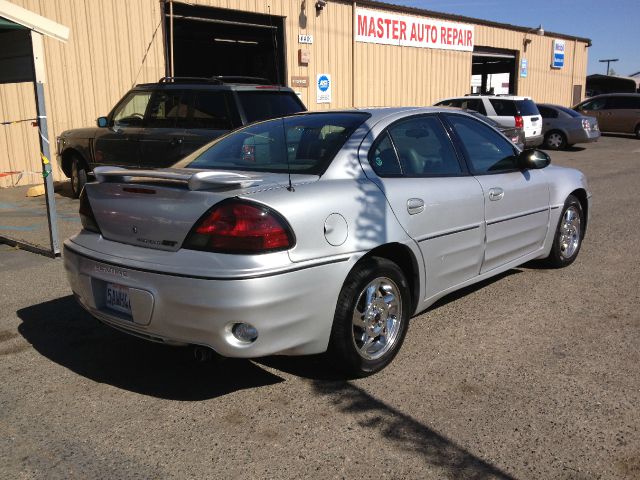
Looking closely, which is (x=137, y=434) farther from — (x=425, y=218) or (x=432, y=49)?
(x=432, y=49)

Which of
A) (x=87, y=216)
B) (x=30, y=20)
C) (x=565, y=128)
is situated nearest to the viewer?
(x=87, y=216)

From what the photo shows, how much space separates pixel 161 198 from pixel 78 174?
7937 millimetres

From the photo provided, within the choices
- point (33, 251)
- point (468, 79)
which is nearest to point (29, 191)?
point (33, 251)

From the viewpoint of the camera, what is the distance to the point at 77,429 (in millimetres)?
3111

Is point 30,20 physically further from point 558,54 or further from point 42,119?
point 558,54

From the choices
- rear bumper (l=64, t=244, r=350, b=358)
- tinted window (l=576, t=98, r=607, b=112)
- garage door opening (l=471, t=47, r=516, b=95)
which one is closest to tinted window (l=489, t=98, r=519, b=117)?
garage door opening (l=471, t=47, r=516, b=95)

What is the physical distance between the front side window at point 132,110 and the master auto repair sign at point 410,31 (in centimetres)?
986

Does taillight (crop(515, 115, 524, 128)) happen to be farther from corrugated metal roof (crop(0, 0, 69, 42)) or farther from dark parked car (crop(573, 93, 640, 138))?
corrugated metal roof (crop(0, 0, 69, 42))

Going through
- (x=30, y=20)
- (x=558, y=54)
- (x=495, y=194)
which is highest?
(x=558, y=54)

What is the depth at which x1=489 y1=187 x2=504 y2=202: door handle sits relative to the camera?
14.9 ft

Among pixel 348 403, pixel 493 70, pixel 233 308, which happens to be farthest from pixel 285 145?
pixel 493 70

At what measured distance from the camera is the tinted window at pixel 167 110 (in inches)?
344

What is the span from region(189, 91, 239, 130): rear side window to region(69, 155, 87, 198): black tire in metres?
2.91

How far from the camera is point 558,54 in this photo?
92.1 feet
